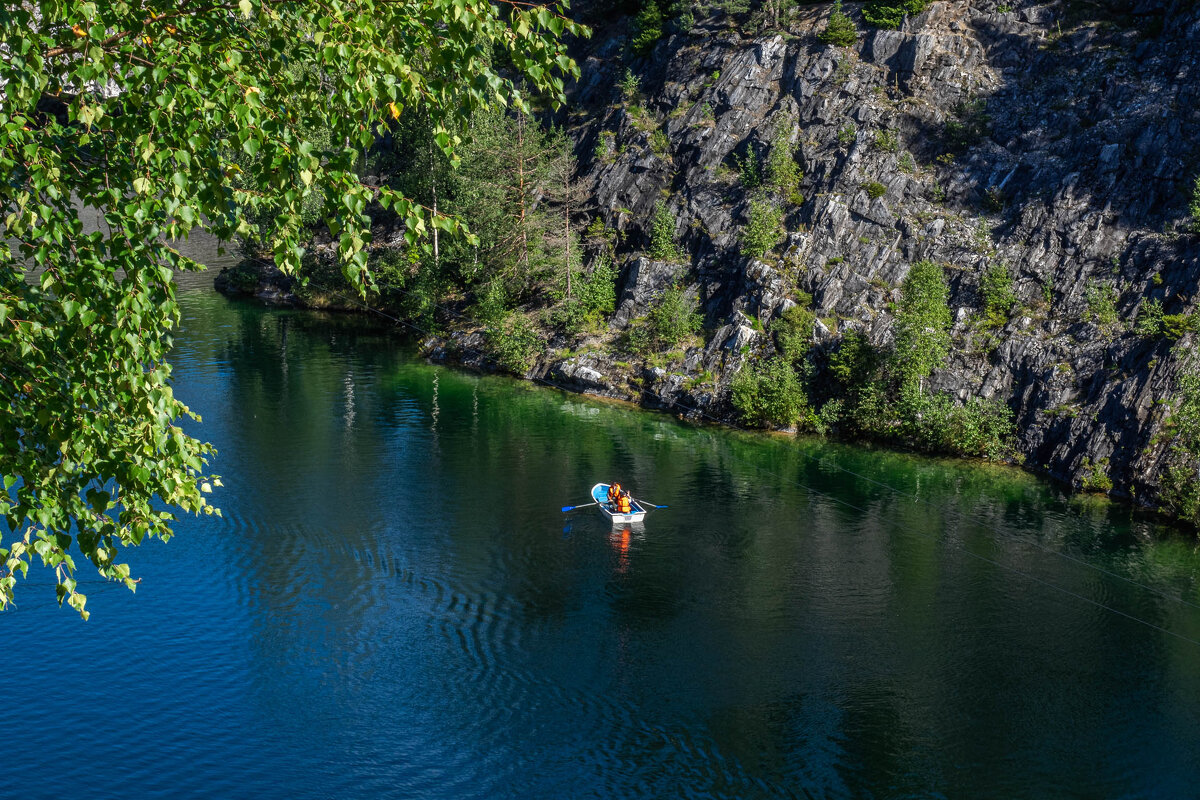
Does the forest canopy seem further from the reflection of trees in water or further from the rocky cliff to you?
the rocky cliff

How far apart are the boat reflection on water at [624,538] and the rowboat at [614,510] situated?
8.0 inches

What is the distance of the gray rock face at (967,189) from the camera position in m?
49.6

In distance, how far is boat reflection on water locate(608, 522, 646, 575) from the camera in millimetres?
37219

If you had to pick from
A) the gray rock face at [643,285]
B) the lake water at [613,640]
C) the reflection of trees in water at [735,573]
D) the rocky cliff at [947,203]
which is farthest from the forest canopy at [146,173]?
the gray rock face at [643,285]

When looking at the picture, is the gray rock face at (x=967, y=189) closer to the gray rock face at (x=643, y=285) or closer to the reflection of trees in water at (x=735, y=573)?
the gray rock face at (x=643, y=285)

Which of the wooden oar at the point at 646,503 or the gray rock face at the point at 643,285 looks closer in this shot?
the wooden oar at the point at 646,503

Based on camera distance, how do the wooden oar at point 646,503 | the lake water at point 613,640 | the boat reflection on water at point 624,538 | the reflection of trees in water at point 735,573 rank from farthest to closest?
the wooden oar at point 646,503 < the boat reflection on water at point 624,538 < the reflection of trees in water at point 735,573 < the lake water at point 613,640

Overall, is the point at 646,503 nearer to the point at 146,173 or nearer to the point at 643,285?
the point at 643,285

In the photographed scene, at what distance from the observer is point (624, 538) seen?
39500mm

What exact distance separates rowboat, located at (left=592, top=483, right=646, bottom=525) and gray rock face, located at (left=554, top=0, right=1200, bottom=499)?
16.0 m

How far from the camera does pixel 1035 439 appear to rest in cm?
4909

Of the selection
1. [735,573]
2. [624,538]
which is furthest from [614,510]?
[735,573]

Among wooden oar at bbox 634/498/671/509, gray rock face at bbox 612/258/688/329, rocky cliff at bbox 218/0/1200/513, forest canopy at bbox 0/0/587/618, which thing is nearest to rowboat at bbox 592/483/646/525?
wooden oar at bbox 634/498/671/509

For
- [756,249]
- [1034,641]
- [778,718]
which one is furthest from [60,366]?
[756,249]
